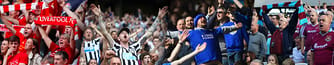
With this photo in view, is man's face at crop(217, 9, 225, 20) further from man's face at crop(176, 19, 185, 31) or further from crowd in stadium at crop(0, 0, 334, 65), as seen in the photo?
man's face at crop(176, 19, 185, 31)

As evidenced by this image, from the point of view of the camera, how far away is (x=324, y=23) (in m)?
6.05

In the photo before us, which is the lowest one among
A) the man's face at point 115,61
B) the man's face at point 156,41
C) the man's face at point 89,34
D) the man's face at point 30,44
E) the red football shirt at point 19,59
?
the man's face at point 115,61

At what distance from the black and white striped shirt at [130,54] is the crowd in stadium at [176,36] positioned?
0.01 metres

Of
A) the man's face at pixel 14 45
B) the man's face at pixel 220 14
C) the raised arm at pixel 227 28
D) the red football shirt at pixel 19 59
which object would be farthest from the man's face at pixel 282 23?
the man's face at pixel 14 45

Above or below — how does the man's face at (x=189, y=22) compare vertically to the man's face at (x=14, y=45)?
above

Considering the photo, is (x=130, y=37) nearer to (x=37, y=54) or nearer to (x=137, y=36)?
(x=137, y=36)

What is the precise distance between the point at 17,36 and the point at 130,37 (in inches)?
88.7

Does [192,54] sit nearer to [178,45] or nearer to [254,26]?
[178,45]

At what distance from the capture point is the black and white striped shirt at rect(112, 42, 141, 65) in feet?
25.3

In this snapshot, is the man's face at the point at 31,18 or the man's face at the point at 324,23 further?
the man's face at the point at 31,18

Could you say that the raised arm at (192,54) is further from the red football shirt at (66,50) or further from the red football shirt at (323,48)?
the red football shirt at (66,50)

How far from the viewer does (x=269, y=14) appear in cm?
644

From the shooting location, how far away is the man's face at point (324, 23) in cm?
602

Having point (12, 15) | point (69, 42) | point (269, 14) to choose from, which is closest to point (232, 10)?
point (269, 14)
